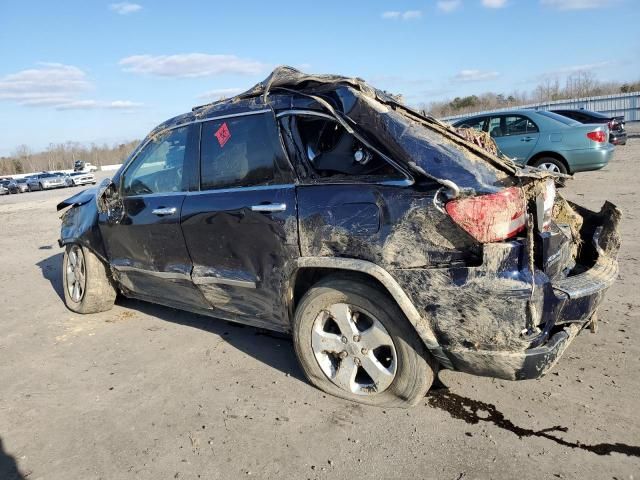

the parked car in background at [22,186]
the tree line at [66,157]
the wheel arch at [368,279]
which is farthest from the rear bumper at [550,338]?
the tree line at [66,157]

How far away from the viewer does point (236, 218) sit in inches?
130

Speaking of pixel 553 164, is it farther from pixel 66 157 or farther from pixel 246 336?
pixel 66 157

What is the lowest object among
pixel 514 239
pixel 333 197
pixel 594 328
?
pixel 594 328

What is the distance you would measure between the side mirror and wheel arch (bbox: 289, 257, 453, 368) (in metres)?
2.20

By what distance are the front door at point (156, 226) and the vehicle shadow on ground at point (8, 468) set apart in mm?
1568

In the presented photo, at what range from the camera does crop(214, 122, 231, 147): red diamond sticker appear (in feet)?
11.5

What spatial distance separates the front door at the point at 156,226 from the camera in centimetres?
382

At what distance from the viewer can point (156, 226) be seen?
3.96 m

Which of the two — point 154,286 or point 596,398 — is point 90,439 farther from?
point 596,398

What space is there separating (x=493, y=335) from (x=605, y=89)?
52.1 metres

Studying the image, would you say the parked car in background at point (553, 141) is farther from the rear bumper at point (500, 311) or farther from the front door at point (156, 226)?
the rear bumper at point (500, 311)

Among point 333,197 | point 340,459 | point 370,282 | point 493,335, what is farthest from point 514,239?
point 340,459

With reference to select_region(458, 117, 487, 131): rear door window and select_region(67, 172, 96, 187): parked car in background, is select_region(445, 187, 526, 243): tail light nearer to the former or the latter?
select_region(458, 117, 487, 131): rear door window

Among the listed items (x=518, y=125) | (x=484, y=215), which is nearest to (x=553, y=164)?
(x=518, y=125)
